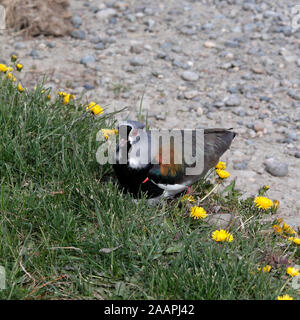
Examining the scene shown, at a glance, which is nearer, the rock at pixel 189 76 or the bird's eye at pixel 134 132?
the bird's eye at pixel 134 132

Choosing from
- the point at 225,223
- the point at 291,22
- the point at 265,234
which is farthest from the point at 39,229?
the point at 291,22

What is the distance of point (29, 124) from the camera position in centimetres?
405

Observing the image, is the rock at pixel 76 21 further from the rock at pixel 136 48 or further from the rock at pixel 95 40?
the rock at pixel 136 48

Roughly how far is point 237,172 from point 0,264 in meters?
2.55

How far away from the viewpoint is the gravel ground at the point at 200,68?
5.29 metres

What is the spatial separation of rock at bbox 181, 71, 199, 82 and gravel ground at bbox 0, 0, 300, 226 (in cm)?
1

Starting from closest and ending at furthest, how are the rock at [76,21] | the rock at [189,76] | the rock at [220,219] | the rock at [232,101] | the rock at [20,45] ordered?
the rock at [220,219], the rock at [232,101], the rock at [189,76], the rock at [20,45], the rock at [76,21]

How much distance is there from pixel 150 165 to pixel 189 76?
2998 mm

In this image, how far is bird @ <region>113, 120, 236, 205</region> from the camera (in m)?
3.53

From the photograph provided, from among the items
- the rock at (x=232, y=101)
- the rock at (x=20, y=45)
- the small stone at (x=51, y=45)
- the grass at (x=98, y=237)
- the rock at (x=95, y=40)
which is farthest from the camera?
the rock at (x=95, y=40)

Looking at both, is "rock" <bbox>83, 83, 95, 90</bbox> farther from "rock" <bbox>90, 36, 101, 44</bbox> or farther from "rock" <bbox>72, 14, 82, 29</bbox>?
"rock" <bbox>72, 14, 82, 29</bbox>

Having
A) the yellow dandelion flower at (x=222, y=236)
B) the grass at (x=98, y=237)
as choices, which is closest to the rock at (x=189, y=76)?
the grass at (x=98, y=237)

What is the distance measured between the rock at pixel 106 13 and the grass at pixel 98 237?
3696 millimetres

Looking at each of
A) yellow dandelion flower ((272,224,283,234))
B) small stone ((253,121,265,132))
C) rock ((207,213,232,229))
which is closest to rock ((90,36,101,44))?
small stone ((253,121,265,132))
